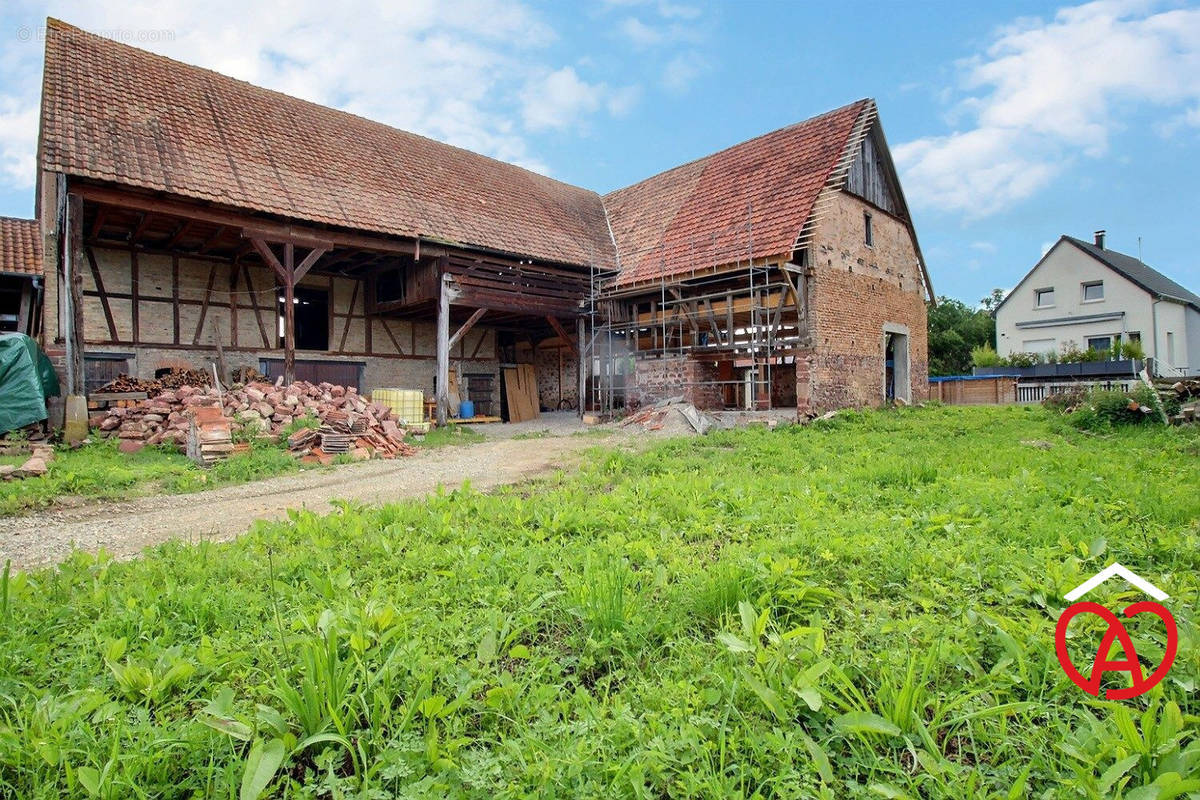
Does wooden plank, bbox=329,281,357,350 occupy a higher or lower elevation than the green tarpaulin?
higher

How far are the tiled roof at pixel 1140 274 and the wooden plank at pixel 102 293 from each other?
118ft

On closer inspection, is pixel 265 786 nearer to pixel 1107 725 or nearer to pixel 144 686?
pixel 144 686

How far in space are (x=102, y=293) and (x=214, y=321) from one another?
6.79 feet

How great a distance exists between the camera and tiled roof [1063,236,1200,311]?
85.0ft

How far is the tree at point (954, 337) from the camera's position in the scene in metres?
33.8

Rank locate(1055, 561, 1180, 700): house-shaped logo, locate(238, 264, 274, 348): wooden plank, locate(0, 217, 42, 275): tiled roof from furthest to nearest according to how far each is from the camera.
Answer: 1. locate(0, 217, 42, 275): tiled roof
2. locate(238, 264, 274, 348): wooden plank
3. locate(1055, 561, 1180, 700): house-shaped logo

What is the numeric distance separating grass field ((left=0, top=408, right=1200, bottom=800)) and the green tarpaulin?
8.52 metres

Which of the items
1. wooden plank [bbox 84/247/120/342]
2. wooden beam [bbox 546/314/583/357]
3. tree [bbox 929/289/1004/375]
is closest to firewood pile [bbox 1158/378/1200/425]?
wooden beam [bbox 546/314/583/357]

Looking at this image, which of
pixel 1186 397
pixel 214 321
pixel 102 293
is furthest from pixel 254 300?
pixel 1186 397

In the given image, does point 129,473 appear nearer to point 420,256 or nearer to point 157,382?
point 157,382

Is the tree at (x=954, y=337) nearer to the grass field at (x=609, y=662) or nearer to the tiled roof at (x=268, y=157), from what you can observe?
the tiled roof at (x=268, y=157)

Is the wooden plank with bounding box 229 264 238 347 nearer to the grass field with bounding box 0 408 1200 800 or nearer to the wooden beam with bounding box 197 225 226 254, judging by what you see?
the wooden beam with bounding box 197 225 226 254

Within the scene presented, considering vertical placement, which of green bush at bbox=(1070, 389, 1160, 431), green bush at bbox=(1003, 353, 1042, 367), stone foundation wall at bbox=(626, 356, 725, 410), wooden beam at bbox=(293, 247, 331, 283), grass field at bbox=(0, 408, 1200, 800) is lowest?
grass field at bbox=(0, 408, 1200, 800)

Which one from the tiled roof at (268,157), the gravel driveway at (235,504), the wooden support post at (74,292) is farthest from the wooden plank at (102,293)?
the gravel driveway at (235,504)
